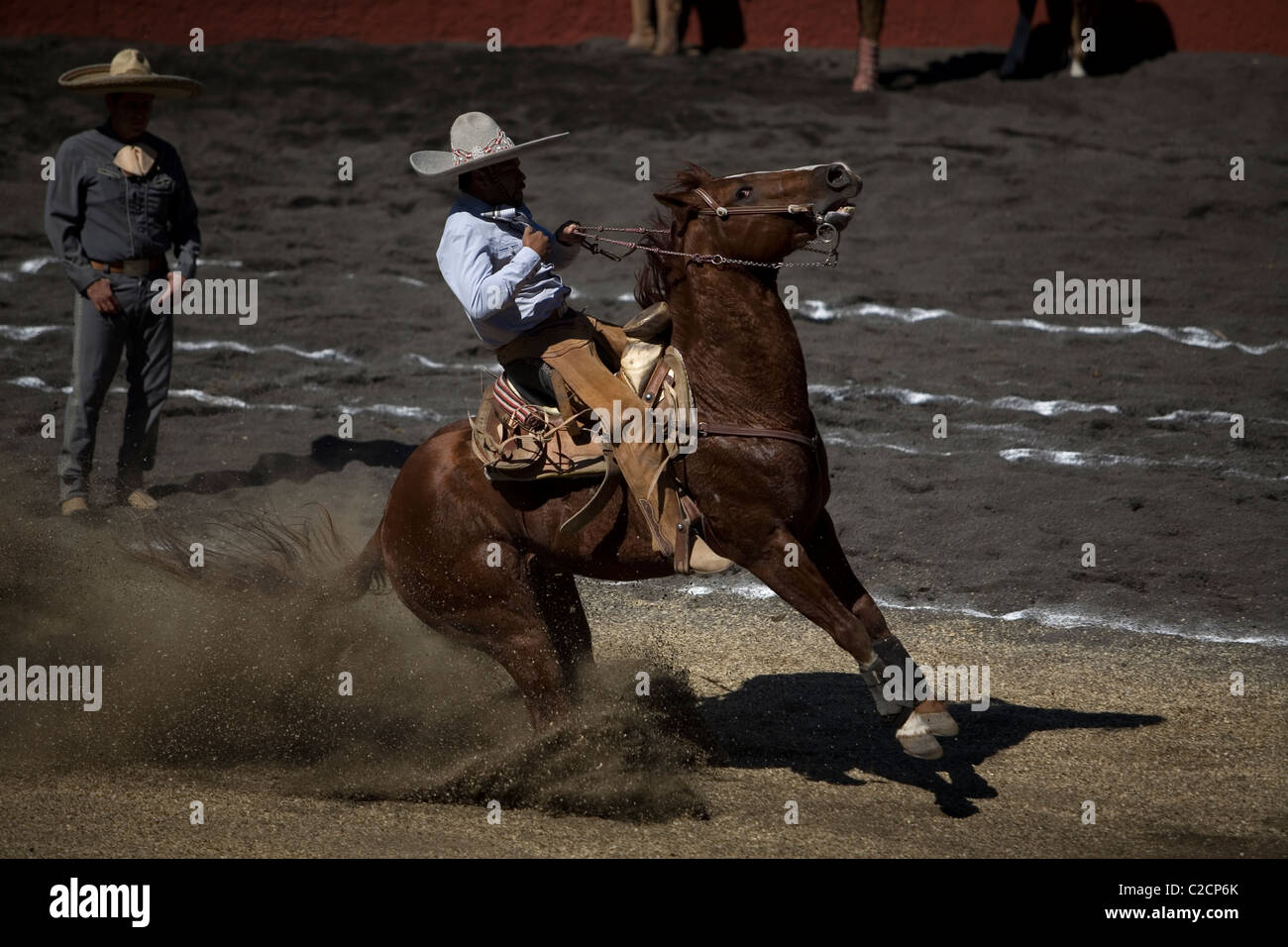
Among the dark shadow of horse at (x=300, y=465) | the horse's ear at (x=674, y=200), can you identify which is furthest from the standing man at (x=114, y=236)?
the horse's ear at (x=674, y=200)

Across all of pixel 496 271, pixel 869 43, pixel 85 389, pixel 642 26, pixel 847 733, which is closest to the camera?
pixel 496 271

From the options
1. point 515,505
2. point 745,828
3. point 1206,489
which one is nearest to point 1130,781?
point 745,828

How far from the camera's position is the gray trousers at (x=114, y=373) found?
793cm

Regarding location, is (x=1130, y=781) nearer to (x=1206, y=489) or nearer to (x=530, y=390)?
(x=530, y=390)

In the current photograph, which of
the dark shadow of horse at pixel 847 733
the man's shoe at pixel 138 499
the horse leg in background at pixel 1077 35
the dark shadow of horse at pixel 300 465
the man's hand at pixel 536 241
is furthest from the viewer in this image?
the horse leg in background at pixel 1077 35

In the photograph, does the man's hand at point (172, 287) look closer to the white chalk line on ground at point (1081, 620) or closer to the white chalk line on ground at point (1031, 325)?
the white chalk line on ground at point (1081, 620)

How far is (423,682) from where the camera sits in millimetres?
5852

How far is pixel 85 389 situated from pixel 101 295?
23.3 inches

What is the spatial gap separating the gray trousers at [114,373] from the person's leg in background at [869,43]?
805 centimetres

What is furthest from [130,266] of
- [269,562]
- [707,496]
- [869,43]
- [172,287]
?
[869,43]

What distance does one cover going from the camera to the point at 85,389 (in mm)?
7988

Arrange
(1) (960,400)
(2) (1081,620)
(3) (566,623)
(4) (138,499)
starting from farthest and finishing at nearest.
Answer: (1) (960,400) → (4) (138,499) → (2) (1081,620) → (3) (566,623)

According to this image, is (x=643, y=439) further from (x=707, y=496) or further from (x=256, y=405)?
(x=256, y=405)

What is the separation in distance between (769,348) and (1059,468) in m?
4.18
